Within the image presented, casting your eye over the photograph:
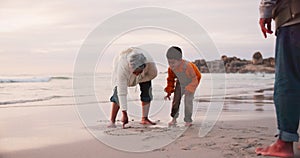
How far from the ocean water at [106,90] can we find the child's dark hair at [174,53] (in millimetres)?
103

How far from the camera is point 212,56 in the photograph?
1.00 meters

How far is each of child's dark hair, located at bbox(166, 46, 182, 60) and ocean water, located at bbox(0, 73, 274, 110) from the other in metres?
0.10

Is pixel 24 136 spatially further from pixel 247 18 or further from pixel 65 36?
pixel 247 18

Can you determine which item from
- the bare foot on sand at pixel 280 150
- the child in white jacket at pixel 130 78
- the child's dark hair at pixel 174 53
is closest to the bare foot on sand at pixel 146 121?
the child in white jacket at pixel 130 78

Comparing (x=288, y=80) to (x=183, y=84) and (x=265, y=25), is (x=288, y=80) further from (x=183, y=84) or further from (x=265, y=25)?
(x=183, y=84)

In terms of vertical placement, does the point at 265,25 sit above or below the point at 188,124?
above

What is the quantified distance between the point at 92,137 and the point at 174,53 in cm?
36

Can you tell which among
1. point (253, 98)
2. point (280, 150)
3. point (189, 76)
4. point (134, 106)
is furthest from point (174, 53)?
point (253, 98)

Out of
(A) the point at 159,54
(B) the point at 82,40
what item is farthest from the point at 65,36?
(A) the point at 159,54

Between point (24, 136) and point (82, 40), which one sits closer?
point (82, 40)

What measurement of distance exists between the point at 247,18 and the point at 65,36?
1.95 ft

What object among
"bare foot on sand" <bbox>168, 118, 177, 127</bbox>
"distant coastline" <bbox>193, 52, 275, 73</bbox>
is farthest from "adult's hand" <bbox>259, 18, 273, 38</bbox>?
"bare foot on sand" <bbox>168, 118, 177, 127</bbox>

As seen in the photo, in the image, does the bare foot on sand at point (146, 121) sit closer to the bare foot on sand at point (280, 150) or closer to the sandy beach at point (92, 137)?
the sandy beach at point (92, 137)

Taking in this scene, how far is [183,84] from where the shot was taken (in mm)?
1465
